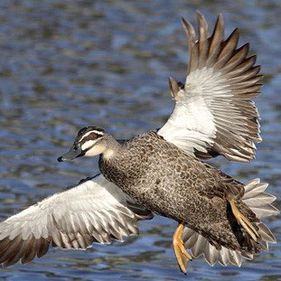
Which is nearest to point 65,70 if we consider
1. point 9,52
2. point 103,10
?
point 9,52

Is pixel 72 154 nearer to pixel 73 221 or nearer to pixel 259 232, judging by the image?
pixel 73 221

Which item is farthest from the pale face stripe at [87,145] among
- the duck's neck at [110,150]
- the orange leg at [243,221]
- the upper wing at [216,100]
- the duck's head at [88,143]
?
the orange leg at [243,221]

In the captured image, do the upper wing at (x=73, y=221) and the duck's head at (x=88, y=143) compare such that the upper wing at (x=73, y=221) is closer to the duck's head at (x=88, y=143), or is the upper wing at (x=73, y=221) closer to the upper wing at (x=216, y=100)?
the duck's head at (x=88, y=143)

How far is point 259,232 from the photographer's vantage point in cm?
998

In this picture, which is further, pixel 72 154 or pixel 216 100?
pixel 216 100

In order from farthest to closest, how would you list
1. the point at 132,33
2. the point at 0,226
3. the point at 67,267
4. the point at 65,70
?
the point at 132,33 < the point at 65,70 < the point at 67,267 < the point at 0,226

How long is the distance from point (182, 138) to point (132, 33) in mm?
8706

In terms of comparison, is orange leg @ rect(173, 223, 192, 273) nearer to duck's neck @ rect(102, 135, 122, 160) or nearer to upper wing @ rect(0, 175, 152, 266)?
upper wing @ rect(0, 175, 152, 266)

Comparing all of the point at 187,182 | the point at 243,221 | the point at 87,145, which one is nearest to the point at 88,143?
the point at 87,145

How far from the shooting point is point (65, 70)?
54.3 ft

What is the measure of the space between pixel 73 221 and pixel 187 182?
1.28m

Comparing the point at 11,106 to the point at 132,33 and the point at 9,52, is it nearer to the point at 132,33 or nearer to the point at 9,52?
the point at 9,52

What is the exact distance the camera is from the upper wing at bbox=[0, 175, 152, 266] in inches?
398

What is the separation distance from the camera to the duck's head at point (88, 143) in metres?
9.20
